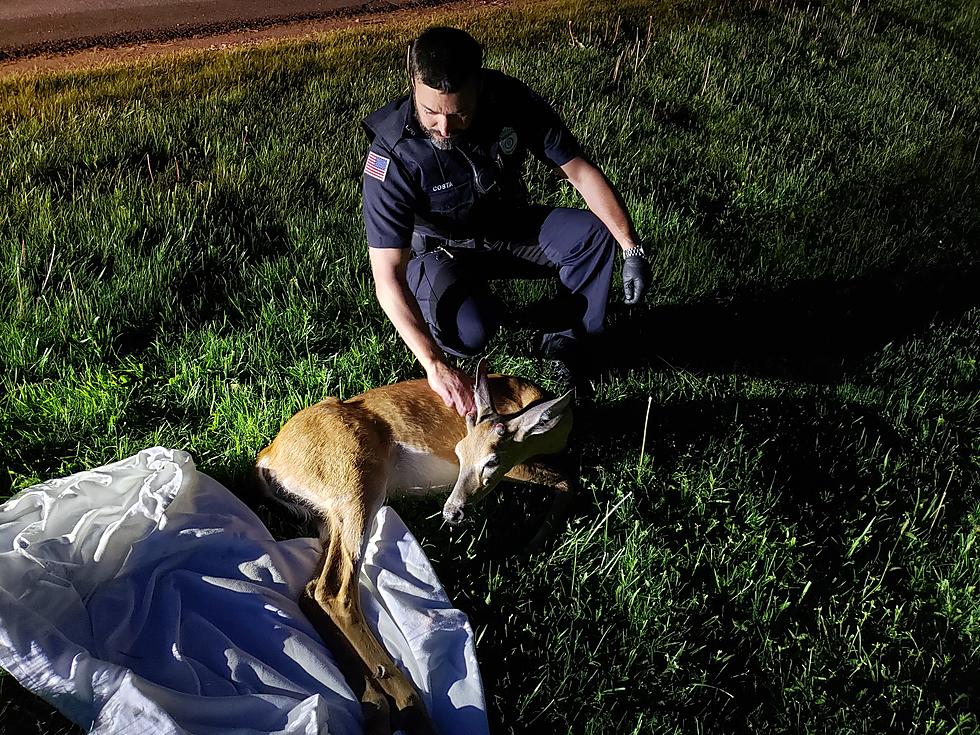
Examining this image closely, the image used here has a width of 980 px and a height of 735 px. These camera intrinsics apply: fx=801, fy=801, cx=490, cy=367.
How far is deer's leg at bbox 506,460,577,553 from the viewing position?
10.6 ft

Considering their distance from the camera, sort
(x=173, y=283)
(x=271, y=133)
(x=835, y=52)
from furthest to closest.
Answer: (x=835, y=52)
(x=271, y=133)
(x=173, y=283)

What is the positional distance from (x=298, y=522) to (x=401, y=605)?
25.3 inches

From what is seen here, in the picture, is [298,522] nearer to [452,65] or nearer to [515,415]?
[515,415]

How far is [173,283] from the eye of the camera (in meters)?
4.33

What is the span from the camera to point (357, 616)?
110 inches

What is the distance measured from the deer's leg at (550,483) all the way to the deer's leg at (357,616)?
2.03 ft

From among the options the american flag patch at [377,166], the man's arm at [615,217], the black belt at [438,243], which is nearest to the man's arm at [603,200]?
the man's arm at [615,217]

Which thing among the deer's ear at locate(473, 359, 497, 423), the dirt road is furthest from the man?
the dirt road

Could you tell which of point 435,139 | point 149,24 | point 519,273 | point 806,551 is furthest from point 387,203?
point 149,24

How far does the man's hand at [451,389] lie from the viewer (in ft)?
10.4

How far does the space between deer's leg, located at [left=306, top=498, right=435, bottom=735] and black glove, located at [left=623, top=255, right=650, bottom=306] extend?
5.43 ft

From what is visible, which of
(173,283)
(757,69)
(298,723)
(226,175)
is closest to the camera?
(298,723)

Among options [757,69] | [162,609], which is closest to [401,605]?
[162,609]

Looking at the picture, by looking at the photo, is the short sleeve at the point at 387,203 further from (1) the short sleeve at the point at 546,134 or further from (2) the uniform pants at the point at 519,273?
(1) the short sleeve at the point at 546,134
